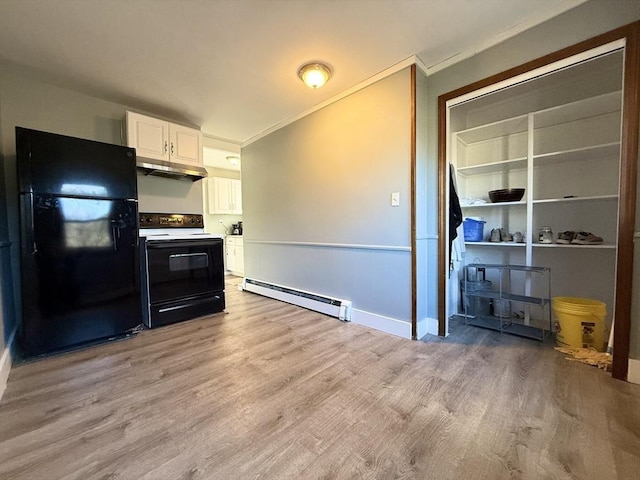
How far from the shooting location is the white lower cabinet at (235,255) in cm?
545

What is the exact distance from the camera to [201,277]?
295 cm

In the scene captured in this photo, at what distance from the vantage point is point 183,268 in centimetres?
282

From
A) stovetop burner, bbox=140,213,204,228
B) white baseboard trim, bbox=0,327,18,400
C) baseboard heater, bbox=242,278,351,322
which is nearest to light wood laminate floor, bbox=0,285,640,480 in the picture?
white baseboard trim, bbox=0,327,18,400

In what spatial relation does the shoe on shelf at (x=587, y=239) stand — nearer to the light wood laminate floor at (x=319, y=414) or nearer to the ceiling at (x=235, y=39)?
the light wood laminate floor at (x=319, y=414)

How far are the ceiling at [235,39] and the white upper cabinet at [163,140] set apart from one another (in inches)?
11.5

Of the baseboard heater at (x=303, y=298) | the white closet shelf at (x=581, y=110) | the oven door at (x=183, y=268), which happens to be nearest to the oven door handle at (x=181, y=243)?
the oven door at (x=183, y=268)

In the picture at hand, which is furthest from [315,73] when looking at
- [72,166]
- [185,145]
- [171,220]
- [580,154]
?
[580,154]

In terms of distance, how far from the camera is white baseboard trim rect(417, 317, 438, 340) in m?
2.35

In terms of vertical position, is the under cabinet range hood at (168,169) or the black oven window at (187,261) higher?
the under cabinet range hood at (168,169)

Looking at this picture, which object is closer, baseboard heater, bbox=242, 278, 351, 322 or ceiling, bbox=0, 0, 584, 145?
ceiling, bbox=0, 0, 584, 145

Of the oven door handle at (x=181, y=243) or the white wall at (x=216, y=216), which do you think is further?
the white wall at (x=216, y=216)

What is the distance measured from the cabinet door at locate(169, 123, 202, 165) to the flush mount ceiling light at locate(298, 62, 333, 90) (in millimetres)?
1585

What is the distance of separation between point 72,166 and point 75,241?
0.61 meters

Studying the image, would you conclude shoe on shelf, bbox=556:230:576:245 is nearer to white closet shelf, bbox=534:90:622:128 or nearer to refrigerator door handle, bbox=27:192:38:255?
white closet shelf, bbox=534:90:622:128
